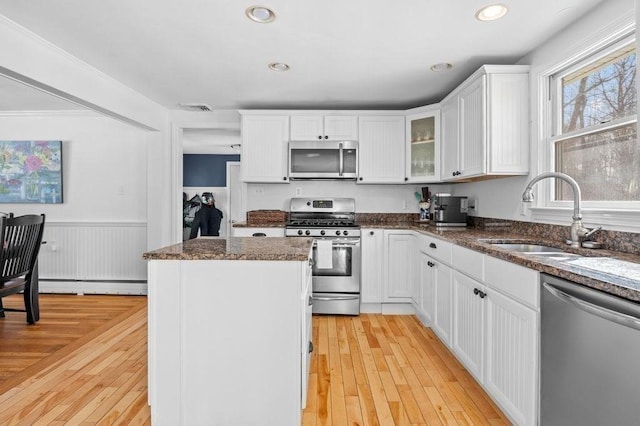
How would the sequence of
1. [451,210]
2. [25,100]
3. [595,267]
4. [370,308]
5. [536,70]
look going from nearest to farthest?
[595,267] < [536,70] < [451,210] < [370,308] < [25,100]

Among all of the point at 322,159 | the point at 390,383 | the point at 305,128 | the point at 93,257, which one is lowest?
the point at 390,383

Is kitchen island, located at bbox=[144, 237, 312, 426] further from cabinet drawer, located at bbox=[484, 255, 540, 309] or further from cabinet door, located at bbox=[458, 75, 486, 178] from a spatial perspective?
cabinet door, located at bbox=[458, 75, 486, 178]

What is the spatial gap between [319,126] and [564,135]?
222cm

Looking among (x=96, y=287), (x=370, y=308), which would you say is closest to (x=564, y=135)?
(x=370, y=308)

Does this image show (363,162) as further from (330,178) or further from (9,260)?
(9,260)

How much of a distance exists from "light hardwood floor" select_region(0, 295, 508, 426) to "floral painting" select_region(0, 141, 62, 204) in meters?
1.59

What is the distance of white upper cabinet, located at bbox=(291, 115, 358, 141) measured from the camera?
3.69 m

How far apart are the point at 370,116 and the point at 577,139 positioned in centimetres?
196

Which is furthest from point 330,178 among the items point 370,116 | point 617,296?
point 617,296

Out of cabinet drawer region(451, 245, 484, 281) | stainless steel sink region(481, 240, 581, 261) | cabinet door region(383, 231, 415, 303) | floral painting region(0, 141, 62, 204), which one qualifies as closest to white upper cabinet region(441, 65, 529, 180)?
stainless steel sink region(481, 240, 581, 261)

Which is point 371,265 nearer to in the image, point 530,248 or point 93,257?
point 530,248

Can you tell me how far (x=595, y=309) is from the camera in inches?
45.0

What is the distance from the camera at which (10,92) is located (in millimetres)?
3537

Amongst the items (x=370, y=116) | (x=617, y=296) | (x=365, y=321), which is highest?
(x=370, y=116)
